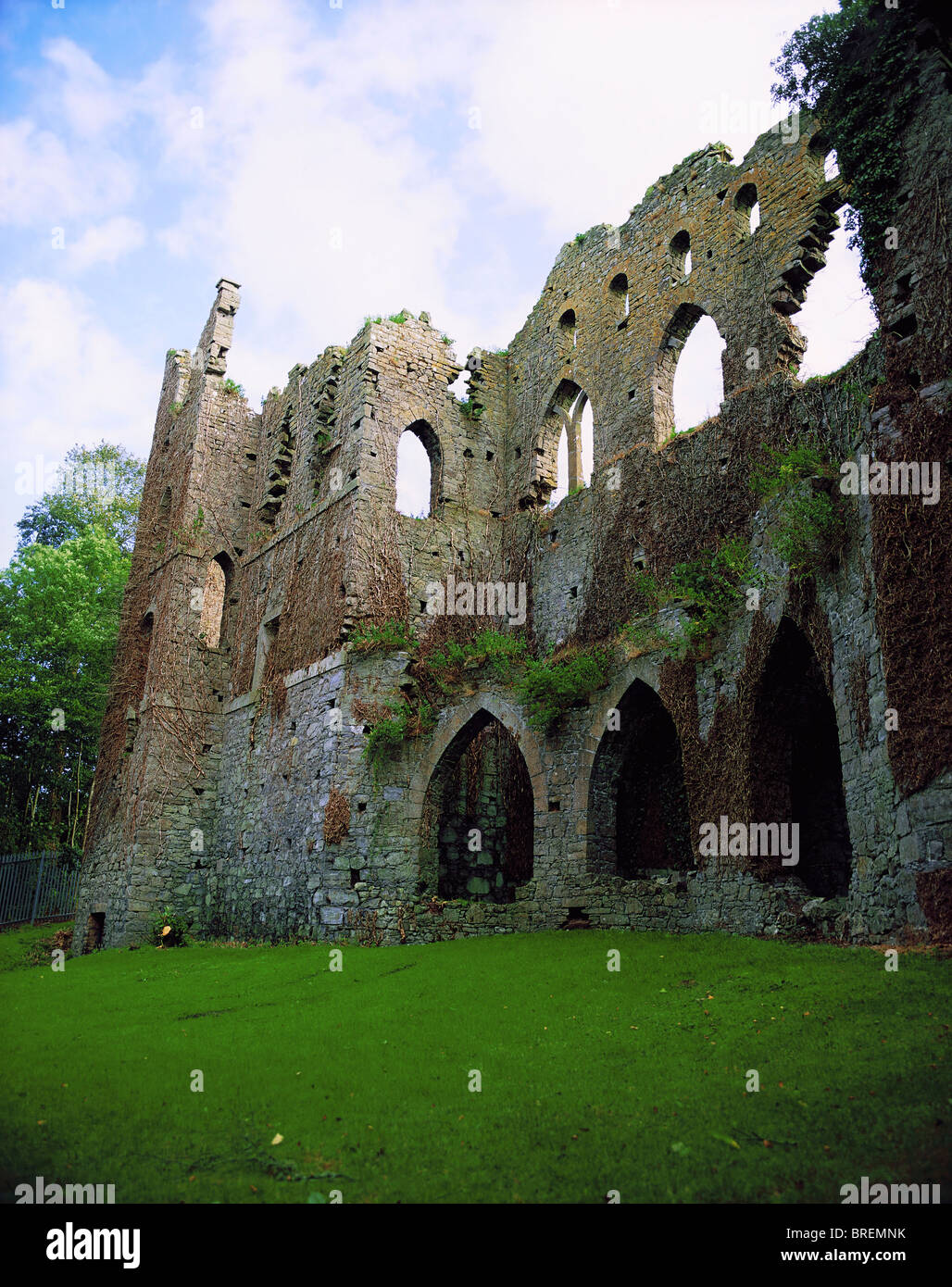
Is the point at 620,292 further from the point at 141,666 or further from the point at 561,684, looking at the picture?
the point at 141,666

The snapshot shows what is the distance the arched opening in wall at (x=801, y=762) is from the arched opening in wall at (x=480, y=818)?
4922mm

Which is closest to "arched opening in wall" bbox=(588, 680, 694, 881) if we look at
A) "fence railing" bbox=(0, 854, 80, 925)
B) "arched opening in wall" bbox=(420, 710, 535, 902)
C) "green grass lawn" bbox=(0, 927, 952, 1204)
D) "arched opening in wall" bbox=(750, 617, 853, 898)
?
"arched opening in wall" bbox=(750, 617, 853, 898)

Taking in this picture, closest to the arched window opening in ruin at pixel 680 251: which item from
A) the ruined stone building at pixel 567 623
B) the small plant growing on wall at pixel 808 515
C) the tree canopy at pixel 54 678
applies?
the ruined stone building at pixel 567 623

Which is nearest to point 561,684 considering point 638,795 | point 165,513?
point 638,795

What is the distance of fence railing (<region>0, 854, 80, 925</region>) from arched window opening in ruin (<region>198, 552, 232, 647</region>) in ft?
27.3

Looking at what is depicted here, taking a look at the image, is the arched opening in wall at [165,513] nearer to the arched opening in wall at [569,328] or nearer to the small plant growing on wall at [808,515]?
the arched opening in wall at [569,328]

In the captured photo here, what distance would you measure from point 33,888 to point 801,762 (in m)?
22.3

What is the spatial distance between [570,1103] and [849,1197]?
6.70 ft

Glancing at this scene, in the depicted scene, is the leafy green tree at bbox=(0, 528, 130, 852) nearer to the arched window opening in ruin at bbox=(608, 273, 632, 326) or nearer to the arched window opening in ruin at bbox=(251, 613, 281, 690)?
the arched window opening in ruin at bbox=(251, 613, 281, 690)

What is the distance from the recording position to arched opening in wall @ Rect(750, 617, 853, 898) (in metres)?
12.3

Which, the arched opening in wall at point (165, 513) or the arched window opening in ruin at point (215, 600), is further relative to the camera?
the arched opening in wall at point (165, 513)

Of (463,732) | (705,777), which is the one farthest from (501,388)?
(705,777)

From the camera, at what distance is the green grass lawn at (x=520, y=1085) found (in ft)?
17.0
